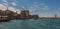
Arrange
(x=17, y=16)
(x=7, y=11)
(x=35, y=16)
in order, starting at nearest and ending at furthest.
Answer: (x=7, y=11), (x=17, y=16), (x=35, y=16)

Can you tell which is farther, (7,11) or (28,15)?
(28,15)

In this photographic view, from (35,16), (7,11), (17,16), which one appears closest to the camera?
(7,11)

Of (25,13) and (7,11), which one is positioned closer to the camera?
(7,11)

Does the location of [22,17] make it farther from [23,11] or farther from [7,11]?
[7,11]

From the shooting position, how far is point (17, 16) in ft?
415

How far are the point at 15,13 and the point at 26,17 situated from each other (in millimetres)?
12816

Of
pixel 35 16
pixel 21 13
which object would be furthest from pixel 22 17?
pixel 35 16

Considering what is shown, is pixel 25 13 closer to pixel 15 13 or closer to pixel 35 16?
pixel 15 13

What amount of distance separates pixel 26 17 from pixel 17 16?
36.0 ft

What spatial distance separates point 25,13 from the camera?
431 ft

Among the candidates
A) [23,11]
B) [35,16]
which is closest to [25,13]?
[23,11]

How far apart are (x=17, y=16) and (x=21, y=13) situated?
5355 mm

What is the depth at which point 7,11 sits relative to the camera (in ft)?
346

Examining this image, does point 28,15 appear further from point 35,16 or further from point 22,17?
point 35,16
